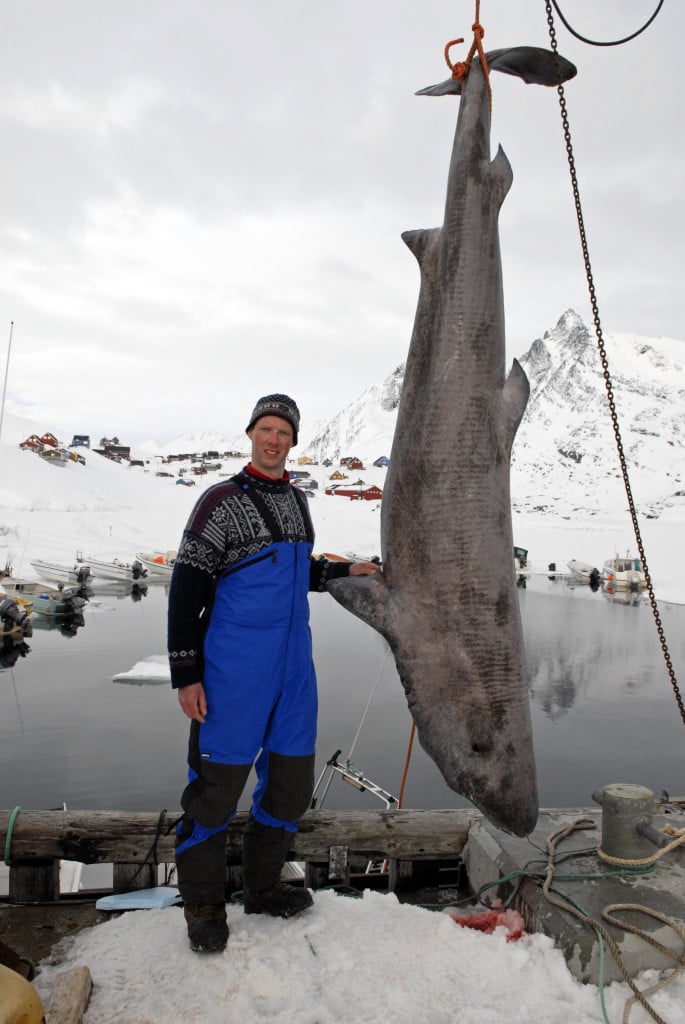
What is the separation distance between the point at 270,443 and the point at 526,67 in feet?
5.86

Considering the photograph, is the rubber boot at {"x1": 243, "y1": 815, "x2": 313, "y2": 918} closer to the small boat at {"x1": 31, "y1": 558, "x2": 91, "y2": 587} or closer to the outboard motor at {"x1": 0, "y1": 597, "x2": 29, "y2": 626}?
the outboard motor at {"x1": 0, "y1": 597, "x2": 29, "y2": 626}

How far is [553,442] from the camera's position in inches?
6550

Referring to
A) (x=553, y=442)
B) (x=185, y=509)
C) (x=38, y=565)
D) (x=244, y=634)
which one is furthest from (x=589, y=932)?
(x=553, y=442)

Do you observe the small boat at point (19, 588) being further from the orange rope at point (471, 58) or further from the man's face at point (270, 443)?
the orange rope at point (471, 58)

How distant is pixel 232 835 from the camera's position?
3242 millimetres

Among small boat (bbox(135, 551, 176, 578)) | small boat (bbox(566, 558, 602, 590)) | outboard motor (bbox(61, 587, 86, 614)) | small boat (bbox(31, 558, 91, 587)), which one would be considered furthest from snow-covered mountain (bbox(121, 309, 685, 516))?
outboard motor (bbox(61, 587, 86, 614))

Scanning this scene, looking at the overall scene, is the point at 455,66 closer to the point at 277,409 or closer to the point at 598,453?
the point at 277,409

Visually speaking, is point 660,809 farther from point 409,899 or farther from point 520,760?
point 520,760

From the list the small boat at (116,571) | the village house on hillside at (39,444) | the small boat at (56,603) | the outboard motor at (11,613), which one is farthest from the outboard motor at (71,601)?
the village house on hillside at (39,444)

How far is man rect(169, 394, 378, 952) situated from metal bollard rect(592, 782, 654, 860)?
120 centimetres

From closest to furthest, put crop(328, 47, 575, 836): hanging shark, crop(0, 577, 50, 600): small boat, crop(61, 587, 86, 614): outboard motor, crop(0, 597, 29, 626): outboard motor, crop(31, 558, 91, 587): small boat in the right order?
crop(328, 47, 575, 836): hanging shark
crop(0, 597, 29, 626): outboard motor
crop(61, 587, 86, 614): outboard motor
crop(0, 577, 50, 600): small boat
crop(31, 558, 91, 587): small boat

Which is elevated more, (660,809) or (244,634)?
(244,634)

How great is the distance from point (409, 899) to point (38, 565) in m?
28.9

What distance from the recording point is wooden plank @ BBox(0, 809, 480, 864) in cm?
319
